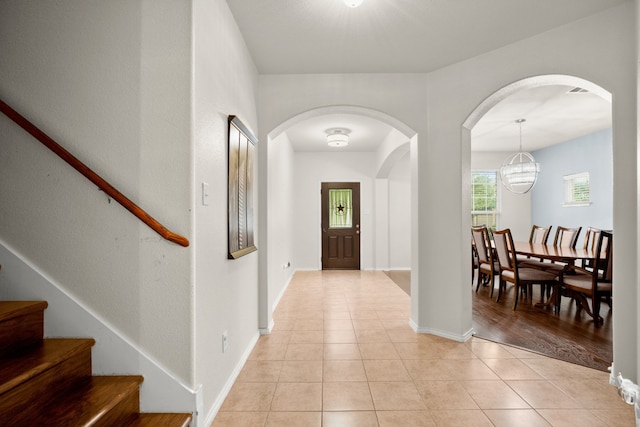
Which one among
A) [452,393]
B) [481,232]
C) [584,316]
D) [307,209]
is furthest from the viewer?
[307,209]

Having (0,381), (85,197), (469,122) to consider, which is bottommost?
(0,381)

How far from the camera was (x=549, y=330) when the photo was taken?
3338 millimetres

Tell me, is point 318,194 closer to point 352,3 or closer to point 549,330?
point 549,330

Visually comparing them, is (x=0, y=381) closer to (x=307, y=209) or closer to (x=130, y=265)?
(x=130, y=265)

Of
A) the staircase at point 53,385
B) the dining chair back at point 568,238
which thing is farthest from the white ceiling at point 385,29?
the dining chair back at point 568,238

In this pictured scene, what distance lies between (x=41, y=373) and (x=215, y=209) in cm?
112

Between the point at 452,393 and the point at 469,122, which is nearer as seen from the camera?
the point at 452,393

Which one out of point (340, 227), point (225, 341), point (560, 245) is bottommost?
point (225, 341)

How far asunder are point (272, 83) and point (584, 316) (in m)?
4.52

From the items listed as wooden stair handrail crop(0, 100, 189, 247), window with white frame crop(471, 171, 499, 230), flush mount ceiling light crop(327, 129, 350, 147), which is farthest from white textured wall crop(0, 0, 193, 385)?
window with white frame crop(471, 171, 499, 230)

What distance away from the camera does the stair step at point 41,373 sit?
1.22 metres

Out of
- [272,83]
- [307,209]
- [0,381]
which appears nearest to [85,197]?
[0,381]

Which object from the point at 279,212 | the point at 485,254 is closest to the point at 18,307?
the point at 279,212

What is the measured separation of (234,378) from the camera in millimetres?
2385
